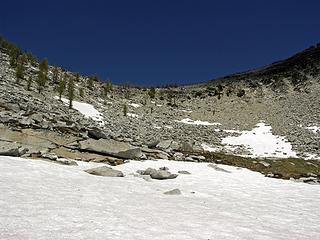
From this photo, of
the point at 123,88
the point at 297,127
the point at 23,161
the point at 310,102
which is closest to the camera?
the point at 23,161

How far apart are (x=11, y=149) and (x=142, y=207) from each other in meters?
8.11

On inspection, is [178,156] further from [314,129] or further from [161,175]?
[314,129]

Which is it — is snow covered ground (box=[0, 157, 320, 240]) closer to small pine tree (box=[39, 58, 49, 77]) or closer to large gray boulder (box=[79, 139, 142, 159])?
large gray boulder (box=[79, 139, 142, 159])

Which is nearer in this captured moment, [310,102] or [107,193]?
[107,193]

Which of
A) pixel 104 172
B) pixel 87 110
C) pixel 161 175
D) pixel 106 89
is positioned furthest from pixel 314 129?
pixel 104 172

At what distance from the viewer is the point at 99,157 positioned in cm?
2011

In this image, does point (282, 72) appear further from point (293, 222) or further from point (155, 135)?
point (293, 222)

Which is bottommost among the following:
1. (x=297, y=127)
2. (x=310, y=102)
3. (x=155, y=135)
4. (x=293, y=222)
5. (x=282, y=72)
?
(x=293, y=222)

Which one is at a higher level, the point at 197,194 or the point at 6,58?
the point at 6,58

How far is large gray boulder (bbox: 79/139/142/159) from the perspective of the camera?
20.8 m

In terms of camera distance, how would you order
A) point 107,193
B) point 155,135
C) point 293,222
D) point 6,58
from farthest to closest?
point 6,58
point 155,135
point 107,193
point 293,222

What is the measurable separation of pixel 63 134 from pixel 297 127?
27.7 meters

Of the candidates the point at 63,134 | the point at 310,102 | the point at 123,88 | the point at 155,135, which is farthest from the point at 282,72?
the point at 63,134

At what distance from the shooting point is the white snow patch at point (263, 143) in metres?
33.4
